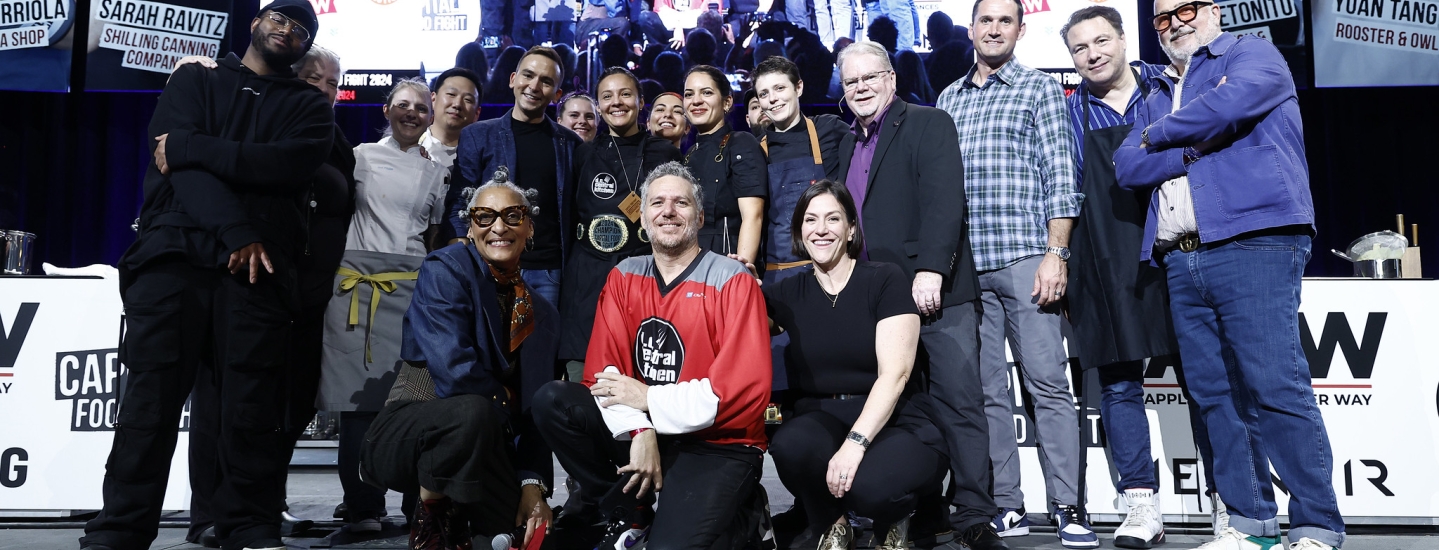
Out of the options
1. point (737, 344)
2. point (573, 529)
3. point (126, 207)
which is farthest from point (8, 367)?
point (126, 207)

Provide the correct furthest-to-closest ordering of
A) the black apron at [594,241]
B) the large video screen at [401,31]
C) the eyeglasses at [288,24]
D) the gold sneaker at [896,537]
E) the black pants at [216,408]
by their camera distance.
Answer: the large video screen at [401,31]
the black apron at [594,241]
the black pants at [216,408]
the eyeglasses at [288,24]
the gold sneaker at [896,537]

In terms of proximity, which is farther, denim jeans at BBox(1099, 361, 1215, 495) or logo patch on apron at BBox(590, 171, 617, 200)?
logo patch on apron at BBox(590, 171, 617, 200)

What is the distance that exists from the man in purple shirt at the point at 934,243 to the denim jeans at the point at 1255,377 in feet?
1.90

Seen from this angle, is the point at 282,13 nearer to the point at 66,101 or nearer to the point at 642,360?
the point at 642,360

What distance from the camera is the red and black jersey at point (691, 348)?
2.23 m

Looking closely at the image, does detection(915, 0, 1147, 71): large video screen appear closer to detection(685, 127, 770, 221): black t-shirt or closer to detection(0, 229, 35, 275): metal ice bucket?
detection(685, 127, 770, 221): black t-shirt

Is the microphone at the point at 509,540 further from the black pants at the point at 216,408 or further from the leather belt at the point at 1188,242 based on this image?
the leather belt at the point at 1188,242

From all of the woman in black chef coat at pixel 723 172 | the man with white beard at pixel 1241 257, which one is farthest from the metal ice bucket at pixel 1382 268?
the woman in black chef coat at pixel 723 172

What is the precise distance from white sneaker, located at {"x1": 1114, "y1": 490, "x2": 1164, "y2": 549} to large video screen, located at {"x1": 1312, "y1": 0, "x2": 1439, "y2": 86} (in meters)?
4.90

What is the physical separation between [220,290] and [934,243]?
201 cm

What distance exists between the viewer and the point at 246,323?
2453 millimetres

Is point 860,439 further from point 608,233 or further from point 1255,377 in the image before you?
point 608,233

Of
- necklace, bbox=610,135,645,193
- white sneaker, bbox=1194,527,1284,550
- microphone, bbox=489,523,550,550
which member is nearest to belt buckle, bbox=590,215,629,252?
necklace, bbox=610,135,645,193

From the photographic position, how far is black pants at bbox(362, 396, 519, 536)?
2.23m
